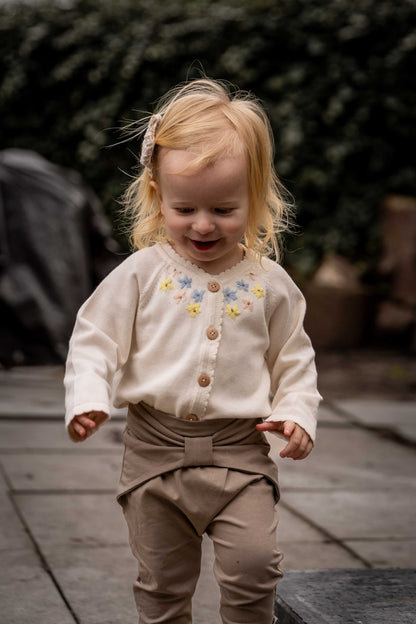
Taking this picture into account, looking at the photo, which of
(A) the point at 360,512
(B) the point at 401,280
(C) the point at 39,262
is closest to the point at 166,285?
(A) the point at 360,512

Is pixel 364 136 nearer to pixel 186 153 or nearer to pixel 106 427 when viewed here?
pixel 106 427

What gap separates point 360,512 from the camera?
11.7ft

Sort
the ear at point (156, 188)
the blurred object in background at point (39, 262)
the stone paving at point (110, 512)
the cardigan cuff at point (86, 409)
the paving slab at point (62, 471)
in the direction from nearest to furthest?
the cardigan cuff at point (86, 409) < the ear at point (156, 188) < the stone paving at point (110, 512) < the paving slab at point (62, 471) < the blurred object in background at point (39, 262)

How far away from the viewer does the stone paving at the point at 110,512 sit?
2.62 m

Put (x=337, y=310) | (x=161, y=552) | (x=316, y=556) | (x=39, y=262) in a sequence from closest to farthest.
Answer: (x=161, y=552), (x=316, y=556), (x=39, y=262), (x=337, y=310)

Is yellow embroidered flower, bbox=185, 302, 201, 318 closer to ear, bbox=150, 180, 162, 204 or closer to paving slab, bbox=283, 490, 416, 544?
ear, bbox=150, 180, 162, 204

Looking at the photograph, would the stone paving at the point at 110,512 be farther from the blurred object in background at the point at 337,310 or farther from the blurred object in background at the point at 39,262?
the blurred object in background at the point at 337,310

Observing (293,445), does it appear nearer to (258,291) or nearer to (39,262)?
(258,291)

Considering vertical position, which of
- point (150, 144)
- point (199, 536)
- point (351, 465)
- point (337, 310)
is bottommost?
point (337, 310)

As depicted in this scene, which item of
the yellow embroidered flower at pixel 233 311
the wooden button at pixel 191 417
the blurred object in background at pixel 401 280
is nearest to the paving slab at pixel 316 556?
the wooden button at pixel 191 417

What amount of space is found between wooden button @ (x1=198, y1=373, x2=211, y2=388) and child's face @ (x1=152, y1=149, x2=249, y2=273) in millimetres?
274

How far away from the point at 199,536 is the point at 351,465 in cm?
233

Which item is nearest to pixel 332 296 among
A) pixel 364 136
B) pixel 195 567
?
pixel 364 136

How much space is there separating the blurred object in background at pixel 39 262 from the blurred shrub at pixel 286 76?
193 cm
